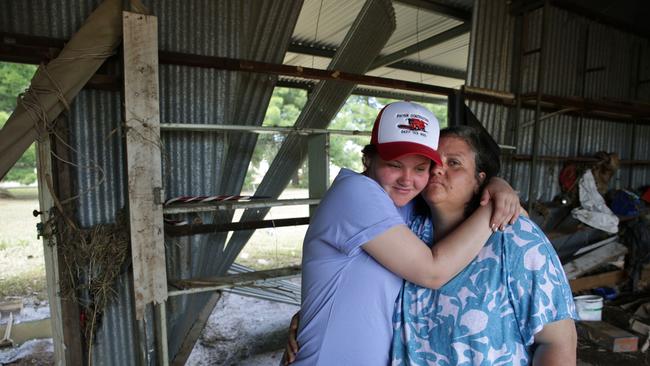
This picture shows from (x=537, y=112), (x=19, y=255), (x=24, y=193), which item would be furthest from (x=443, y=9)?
(x=24, y=193)

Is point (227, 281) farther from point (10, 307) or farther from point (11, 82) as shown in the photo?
point (11, 82)

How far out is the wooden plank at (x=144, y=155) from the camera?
2021 millimetres

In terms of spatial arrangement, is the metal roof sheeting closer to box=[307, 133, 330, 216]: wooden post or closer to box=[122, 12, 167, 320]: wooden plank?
box=[307, 133, 330, 216]: wooden post

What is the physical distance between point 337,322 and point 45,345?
4237 millimetres

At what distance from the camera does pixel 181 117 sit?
8.55ft

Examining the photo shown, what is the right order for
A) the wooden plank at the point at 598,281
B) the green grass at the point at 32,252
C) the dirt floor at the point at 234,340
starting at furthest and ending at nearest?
the green grass at the point at 32,252 < the wooden plank at the point at 598,281 < the dirt floor at the point at 234,340

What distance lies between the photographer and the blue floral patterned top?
102cm

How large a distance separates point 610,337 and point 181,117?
179 inches

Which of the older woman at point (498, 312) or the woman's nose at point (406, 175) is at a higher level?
the woman's nose at point (406, 175)

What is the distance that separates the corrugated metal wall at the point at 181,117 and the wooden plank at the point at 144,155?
0.24 meters

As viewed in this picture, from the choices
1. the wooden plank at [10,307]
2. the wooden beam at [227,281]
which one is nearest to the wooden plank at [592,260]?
the wooden beam at [227,281]

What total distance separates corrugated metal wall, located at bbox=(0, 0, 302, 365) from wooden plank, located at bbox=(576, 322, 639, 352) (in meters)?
3.90

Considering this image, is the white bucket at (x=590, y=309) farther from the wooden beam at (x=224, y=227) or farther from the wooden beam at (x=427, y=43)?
the wooden beam at (x=427, y=43)

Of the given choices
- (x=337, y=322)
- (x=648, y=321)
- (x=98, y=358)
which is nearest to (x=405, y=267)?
(x=337, y=322)
